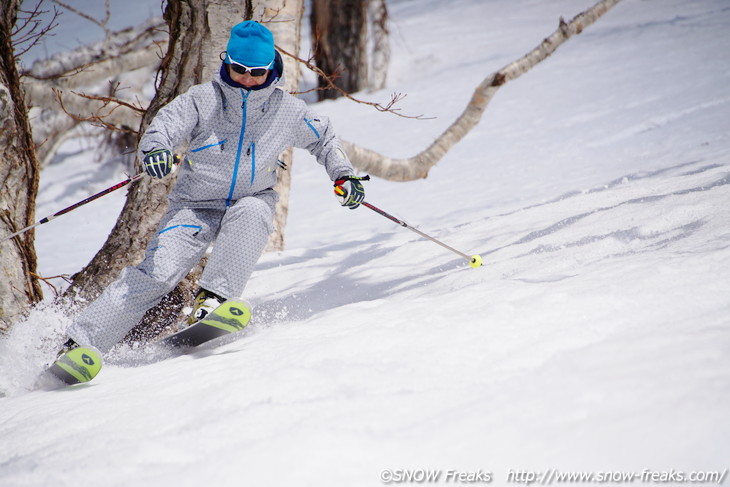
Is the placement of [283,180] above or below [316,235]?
above

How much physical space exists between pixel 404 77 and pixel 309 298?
9.89m

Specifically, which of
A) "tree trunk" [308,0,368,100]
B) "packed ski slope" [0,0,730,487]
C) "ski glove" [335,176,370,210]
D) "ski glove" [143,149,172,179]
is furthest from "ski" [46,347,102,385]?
"tree trunk" [308,0,368,100]

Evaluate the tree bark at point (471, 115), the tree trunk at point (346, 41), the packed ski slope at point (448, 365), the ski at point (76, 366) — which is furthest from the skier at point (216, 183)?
the tree trunk at point (346, 41)

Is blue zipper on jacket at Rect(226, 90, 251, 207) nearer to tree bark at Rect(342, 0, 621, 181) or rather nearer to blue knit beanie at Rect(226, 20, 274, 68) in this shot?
blue knit beanie at Rect(226, 20, 274, 68)

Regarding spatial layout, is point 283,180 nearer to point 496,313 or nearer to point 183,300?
point 183,300

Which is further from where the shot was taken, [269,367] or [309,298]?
[309,298]

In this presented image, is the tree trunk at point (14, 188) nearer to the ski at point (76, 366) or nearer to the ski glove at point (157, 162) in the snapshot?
the ski at point (76, 366)

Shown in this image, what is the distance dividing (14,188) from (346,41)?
9.81 metres

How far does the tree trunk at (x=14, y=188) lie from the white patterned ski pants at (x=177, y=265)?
79cm

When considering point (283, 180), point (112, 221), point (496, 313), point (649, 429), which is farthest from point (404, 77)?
point (649, 429)

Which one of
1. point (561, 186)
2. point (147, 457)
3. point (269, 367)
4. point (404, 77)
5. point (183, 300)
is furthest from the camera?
point (404, 77)

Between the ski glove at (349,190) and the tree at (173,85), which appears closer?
the ski glove at (349,190)

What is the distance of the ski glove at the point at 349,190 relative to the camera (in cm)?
298

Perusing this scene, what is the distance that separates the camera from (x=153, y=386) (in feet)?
7.29
